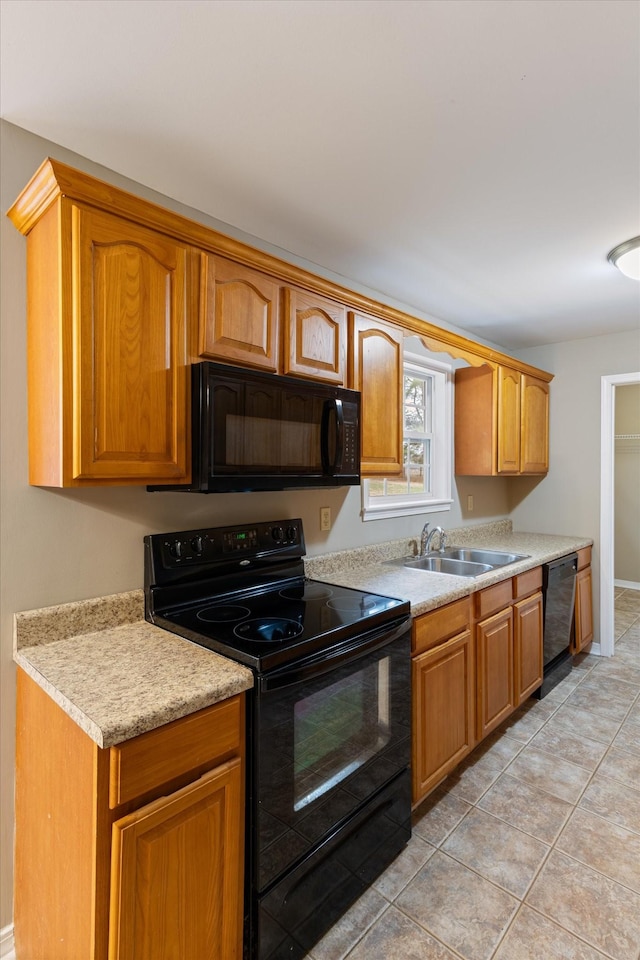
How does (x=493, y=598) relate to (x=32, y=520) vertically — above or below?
below

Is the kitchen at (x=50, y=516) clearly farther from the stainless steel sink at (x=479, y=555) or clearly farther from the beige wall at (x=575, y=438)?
the beige wall at (x=575, y=438)

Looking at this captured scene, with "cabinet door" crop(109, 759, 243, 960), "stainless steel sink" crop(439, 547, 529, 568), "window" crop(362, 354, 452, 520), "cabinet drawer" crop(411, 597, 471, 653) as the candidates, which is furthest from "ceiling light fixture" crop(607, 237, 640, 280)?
"cabinet door" crop(109, 759, 243, 960)

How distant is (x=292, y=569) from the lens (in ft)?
6.95

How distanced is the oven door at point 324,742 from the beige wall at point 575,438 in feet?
8.63

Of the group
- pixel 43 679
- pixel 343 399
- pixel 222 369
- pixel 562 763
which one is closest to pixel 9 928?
pixel 43 679

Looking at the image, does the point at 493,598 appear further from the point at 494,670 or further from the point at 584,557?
the point at 584,557

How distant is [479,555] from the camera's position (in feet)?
10.2

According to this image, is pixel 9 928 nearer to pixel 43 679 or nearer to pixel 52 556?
pixel 43 679

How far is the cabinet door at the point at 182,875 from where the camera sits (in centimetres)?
102

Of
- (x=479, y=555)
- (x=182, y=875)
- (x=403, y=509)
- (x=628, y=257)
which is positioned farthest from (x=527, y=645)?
(x=182, y=875)

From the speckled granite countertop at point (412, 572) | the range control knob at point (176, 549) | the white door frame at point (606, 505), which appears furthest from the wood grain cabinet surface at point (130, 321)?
the white door frame at point (606, 505)

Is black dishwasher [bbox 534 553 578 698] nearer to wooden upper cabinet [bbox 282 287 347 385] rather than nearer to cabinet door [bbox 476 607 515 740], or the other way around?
cabinet door [bbox 476 607 515 740]

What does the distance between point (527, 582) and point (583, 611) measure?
116 cm

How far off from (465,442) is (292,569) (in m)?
1.84
